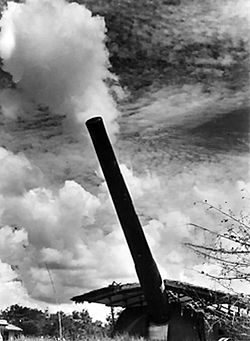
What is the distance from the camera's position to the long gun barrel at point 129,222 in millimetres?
10820

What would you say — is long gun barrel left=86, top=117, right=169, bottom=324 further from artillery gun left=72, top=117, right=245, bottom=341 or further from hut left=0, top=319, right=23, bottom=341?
hut left=0, top=319, right=23, bottom=341

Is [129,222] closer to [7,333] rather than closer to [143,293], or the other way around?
[143,293]

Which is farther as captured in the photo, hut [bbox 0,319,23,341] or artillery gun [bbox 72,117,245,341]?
artillery gun [bbox 72,117,245,341]

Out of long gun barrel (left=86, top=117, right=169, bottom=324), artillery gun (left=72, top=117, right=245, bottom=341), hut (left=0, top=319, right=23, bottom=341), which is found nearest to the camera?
hut (left=0, top=319, right=23, bottom=341)

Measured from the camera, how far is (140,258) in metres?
12.9

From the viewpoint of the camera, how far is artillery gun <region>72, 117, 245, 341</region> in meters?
11.0

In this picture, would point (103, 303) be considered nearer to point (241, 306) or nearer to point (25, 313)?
point (241, 306)

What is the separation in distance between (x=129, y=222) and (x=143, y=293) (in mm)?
4601

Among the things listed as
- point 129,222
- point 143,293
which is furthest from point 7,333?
point 129,222

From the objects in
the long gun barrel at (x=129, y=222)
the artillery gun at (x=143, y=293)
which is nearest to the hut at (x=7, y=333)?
the artillery gun at (x=143, y=293)

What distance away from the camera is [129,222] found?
12.3 meters

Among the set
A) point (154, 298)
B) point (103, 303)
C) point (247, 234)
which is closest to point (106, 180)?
point (154, 298)

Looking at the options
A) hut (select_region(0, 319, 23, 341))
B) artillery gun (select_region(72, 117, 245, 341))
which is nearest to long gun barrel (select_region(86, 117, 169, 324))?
artillery gun (select_region(72, 117, 245, 341))

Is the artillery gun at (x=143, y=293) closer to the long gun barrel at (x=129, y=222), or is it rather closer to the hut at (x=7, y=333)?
the long gun barrel at (x=129, y=222)
